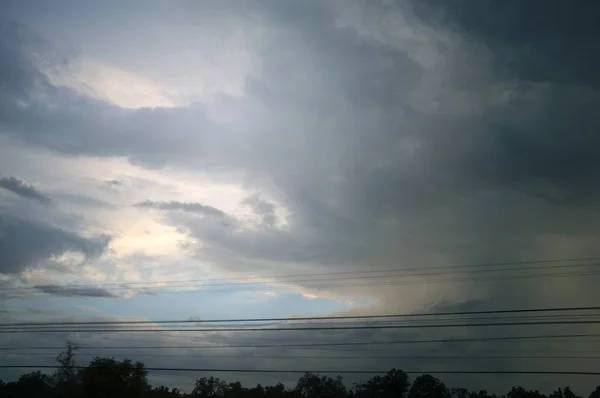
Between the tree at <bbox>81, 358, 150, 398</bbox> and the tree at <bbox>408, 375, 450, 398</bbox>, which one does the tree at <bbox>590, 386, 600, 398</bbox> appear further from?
the tree at <bbox>81, 358, 150, 398</bbox>

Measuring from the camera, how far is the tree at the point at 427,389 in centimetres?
11569

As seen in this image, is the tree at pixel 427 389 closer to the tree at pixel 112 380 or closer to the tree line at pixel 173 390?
the tree line at pixel 173 390

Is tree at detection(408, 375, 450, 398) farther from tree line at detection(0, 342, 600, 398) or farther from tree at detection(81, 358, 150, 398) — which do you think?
tree at detection(81, 358, 150, 398)

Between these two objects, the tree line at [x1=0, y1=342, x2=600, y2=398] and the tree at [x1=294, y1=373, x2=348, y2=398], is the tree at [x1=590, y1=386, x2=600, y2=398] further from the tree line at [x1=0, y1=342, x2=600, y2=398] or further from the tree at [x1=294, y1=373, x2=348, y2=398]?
the tree at [x1=294, y1=373, x2=348, y2=398]

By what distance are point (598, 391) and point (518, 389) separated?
19.3 m

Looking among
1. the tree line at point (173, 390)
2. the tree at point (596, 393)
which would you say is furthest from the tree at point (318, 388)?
the tree at point (596, 393)

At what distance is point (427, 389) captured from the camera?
384ft

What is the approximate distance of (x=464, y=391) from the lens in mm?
114812

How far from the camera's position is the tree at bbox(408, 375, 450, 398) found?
4555 inches

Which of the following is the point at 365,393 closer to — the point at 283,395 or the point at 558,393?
the point at 283,395

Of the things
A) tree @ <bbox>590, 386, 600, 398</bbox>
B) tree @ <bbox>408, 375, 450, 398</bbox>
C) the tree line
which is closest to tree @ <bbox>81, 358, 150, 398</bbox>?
the tree line

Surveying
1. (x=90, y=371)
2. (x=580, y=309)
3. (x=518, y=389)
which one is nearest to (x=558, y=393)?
(x=518, y=389)

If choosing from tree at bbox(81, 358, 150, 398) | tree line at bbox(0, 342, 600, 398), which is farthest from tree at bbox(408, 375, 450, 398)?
tree at bbox(81, 358, 150, 398)

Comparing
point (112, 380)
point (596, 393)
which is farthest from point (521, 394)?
point (112, 380)
